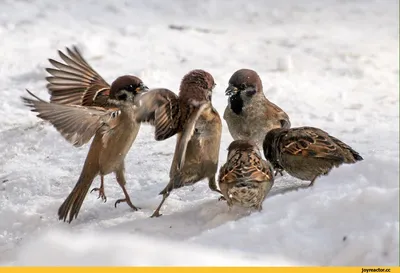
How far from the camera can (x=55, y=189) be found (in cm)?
557

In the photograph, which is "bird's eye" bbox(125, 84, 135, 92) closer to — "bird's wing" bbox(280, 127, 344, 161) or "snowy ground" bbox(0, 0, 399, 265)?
"snowy ground" bbox(0, 0, 399, 265)

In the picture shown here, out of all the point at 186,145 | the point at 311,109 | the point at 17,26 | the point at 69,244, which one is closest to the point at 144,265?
the point at 69,244

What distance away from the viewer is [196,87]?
5.07m

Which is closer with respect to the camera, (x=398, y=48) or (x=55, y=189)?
(x=55, y=189)

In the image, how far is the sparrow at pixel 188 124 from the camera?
497cm

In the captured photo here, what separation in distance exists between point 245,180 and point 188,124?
52 cm

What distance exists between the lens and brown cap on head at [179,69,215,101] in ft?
16.6

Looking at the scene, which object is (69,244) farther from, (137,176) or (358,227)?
(137,176)

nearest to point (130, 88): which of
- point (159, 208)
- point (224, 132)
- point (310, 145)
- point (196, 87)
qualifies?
point (196, 87)

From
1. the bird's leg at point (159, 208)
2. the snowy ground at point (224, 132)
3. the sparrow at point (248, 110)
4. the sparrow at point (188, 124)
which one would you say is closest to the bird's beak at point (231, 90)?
the sparrow at point (248, 110)

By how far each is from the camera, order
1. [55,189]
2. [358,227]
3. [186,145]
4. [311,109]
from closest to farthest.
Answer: [358,227] → [186,145] → [55,189] → [311,109]

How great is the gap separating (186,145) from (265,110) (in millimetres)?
1085

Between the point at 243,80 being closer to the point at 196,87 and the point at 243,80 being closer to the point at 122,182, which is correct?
the point at 196,87

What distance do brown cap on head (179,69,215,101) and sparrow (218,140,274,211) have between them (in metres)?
0.44
